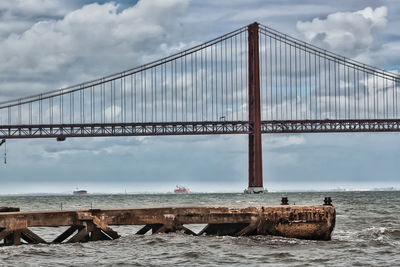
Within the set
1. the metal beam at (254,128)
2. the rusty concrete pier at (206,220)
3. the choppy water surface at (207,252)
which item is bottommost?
the choppy water surface at (207,252)

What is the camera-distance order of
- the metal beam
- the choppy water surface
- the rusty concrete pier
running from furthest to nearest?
the metal beam → the rusty concrete pier → the choppy water surface

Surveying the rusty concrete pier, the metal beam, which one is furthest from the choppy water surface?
the metal beam

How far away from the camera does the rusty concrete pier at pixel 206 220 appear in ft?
57.1

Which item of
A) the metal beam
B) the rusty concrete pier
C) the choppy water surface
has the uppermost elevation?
the metal beam

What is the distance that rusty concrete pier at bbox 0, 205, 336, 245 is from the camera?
17391 millimetres

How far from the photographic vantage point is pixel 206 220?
18.1 metres

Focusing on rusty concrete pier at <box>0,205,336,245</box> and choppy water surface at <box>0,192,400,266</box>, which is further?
rusty concrete pier at <box>0,205,336,245</box>

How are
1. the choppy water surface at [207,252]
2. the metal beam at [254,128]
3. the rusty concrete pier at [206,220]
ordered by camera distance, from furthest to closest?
the metal beam at [254,128] < the rusty concrete pier at [206,220] < the choppy water surface at [207,252]

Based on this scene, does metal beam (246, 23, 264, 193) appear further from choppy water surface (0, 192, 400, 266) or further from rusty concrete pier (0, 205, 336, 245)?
rusty concrete pier (0, 205, 336, 245)

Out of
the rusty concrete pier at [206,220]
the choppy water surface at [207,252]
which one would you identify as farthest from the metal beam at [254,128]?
the rusty concrete pier at [206,220]

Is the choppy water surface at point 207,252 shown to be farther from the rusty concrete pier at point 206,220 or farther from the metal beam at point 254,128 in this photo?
the metal beam at point 254,128

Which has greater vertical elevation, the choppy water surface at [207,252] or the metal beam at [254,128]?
the metal beam at [254,128]

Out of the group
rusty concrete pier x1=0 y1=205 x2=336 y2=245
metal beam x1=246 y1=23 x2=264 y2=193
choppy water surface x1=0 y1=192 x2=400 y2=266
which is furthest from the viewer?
metal beam x1=246 y1=23 x2=264 y2=193

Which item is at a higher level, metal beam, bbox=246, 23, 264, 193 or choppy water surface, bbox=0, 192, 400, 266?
metal beam, bbox=246, 23, 264, 193
